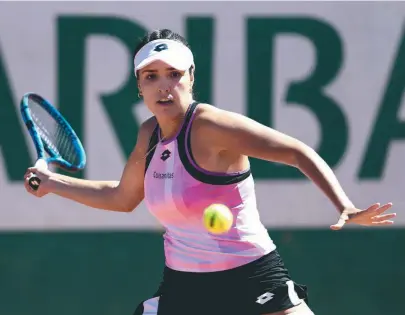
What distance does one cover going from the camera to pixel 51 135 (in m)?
4.36

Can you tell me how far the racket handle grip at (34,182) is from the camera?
382 centimetres

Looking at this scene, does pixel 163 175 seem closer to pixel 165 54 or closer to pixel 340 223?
pixel 165 54

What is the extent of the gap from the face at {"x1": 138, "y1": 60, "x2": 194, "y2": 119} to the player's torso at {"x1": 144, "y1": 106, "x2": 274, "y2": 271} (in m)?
0.06

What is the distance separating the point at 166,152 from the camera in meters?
3.36

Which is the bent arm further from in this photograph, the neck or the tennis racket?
the tennis racket

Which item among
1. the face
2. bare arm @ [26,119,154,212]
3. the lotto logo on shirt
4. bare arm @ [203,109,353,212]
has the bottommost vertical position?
bare arm @ [26,119,154,212]

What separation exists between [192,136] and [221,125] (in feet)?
0.40

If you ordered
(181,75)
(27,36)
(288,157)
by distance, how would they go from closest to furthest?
(288,157) → (181,75) → (27,36)

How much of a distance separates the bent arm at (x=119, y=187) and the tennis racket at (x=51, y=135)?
0.88 ft

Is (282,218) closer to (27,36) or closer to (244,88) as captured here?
(244,88)

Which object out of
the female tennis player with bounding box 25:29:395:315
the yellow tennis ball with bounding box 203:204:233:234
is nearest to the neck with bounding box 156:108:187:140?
the female tennis player with bounding box 25:29:395:315

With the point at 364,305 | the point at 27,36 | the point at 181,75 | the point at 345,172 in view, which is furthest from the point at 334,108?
the point at 181,75

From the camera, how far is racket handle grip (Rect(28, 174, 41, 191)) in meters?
3.82

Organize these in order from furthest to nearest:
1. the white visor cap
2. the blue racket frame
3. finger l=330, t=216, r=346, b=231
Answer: the blue racket frame → the white visor cap → finger l=330, t=216, r=346, b=231
